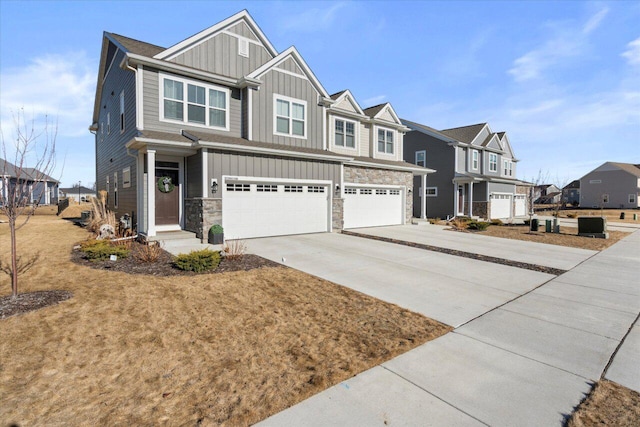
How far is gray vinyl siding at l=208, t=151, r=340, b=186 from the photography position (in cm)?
1106

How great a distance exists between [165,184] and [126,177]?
10.5 ft

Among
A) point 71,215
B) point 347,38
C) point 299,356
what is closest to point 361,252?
point 299,356

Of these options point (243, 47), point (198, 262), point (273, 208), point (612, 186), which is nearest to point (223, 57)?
point (243, 47)

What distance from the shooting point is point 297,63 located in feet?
47.0

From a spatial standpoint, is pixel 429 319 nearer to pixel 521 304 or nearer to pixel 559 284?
pixel 521 304

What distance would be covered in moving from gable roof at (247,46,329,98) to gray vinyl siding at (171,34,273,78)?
2.30ft

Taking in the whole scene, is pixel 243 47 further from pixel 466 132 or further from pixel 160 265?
pixel 466 132

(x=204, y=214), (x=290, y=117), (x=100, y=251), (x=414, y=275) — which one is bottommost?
(x=414, y=275)

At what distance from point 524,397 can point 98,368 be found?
433cm

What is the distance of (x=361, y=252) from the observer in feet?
32.8

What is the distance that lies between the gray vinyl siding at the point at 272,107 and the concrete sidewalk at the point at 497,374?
11.0 m

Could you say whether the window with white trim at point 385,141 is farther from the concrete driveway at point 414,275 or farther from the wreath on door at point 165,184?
the wreath on door at point 165,184

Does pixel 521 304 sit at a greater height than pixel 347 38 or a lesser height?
lesser

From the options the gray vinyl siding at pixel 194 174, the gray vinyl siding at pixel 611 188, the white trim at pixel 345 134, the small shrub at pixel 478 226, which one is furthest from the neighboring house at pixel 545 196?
the gray vinyl siding at pixel 194 174
